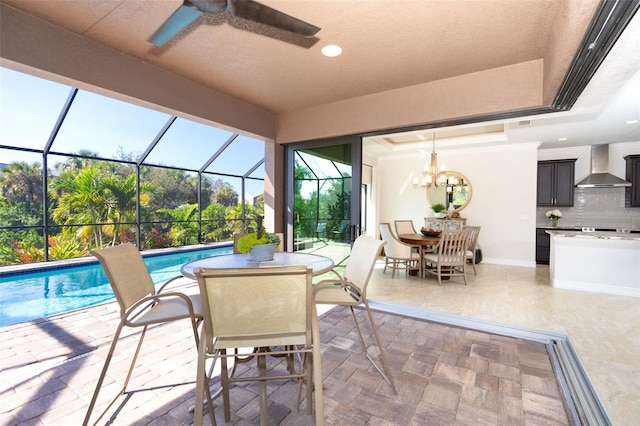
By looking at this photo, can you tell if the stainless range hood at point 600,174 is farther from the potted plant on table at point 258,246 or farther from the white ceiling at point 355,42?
the potted plant on table at point 258,246

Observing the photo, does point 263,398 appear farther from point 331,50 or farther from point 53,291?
point 53,291

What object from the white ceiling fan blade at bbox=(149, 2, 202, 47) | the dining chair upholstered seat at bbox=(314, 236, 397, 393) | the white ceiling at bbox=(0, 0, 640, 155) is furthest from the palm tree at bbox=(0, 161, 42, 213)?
the dining chair upholstered seat at bbox=(314, 236, 397, 393)

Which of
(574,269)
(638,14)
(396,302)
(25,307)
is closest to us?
(638,14)

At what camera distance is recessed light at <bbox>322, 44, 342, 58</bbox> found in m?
2.56

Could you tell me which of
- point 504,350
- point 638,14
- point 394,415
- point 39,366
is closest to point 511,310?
point 504,350

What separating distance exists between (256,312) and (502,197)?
22.2ft

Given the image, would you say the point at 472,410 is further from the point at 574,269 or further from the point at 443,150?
the point at 443,150

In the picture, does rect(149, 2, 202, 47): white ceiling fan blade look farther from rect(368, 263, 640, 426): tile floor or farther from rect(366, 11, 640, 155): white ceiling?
rect(368, 263, 640, 426): tile floor

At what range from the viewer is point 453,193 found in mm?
6883

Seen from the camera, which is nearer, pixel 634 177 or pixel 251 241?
pixel 251 241

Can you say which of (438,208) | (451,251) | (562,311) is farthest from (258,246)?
(438,208)

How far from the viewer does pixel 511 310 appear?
3275 millimetres

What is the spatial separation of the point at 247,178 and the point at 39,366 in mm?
7386

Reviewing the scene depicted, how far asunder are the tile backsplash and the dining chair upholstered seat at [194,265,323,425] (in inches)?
286
